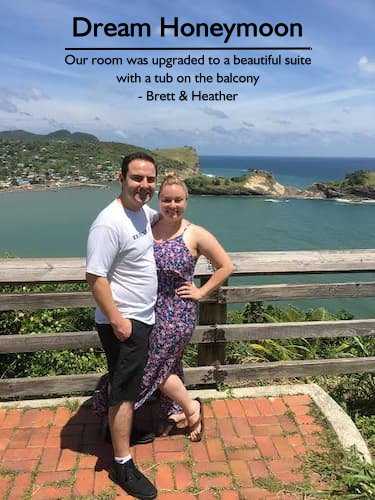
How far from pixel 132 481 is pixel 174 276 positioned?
111cm

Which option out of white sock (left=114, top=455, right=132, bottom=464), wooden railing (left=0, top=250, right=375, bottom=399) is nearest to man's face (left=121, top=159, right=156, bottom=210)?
wooden railing (left=0, top=250, right=375, bottom=399)

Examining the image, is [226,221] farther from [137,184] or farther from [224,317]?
[137,184]

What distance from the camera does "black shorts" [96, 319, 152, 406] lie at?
2.34 m

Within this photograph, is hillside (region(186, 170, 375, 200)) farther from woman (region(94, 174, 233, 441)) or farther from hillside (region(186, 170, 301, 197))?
woman (region(94, 174, 233, 441))

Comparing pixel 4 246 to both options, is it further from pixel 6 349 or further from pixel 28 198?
pixel 6 349

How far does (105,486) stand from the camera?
96.3 inches

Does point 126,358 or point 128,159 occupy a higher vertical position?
point 128,159

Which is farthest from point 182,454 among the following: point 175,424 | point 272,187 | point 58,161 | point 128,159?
point 58,161

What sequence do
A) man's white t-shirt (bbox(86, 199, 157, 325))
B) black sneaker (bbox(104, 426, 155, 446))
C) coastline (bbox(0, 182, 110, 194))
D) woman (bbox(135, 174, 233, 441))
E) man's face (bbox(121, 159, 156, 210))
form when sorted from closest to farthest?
man's white t-shirt (bbox(86, 199, 157, 325)) → man's face (bbox(121, 159, 156, 210)) → woman (bbox(135, 174, 233, 441)) → black sneaker (bbox(104, 426, 155, 446)) → coastline (bbox(0, 182, 110, 194))

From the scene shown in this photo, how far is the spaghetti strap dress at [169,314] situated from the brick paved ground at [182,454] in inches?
17.0

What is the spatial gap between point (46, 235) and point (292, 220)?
3928cm

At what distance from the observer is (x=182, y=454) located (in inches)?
107

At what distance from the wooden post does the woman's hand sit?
464 millimetres

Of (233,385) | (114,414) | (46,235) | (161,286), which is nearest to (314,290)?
(233,385)
